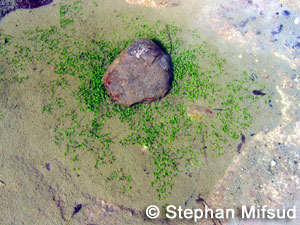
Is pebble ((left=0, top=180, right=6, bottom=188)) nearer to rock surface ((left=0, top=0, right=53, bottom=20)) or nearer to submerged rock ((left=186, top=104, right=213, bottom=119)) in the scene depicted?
submerged rock ((left=186, top=104, right=213, bottom=119))

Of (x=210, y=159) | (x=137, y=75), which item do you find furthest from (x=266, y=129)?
(x=137, y=75)

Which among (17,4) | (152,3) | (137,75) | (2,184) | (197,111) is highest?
(152,3)

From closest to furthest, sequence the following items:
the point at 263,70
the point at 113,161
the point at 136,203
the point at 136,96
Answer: the point at 136,203 → the point at 113,161 → the point at 136,96 → the point at 263,70

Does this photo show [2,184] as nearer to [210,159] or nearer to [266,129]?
[210,159]

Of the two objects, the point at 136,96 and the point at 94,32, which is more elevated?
the point at 94,32

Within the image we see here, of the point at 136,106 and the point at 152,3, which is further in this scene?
the point at 152,3

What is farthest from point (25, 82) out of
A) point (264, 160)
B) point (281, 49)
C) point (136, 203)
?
point (281, 49)

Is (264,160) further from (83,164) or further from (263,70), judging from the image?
(83,164)
